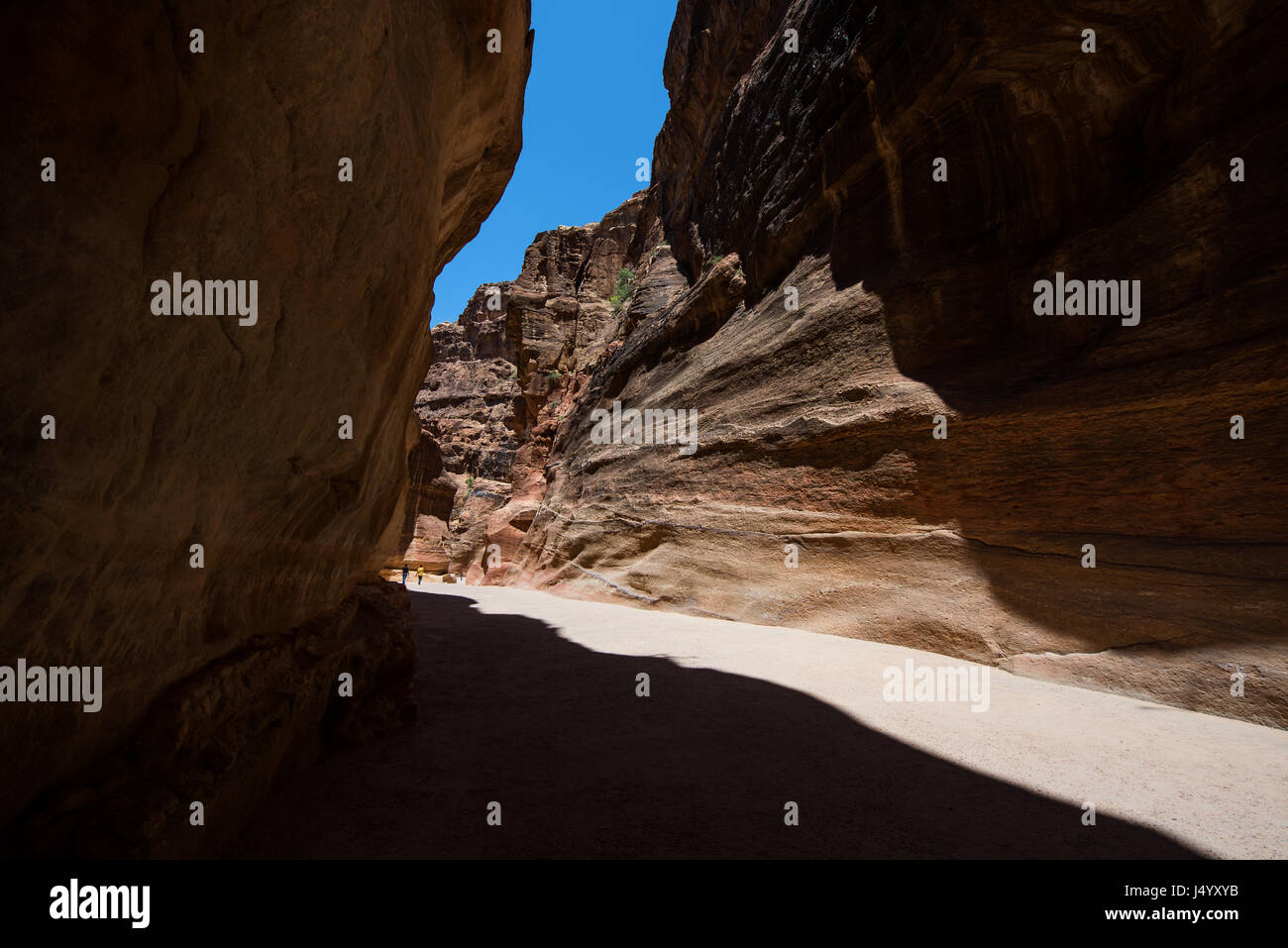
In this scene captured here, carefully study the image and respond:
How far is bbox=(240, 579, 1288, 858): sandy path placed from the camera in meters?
2.37

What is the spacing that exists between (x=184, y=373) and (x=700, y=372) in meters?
11.3

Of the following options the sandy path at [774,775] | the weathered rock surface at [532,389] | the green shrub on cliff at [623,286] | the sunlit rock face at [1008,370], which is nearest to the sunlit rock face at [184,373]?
the sandy path at [774,775]

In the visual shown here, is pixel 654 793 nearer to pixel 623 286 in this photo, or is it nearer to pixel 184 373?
pixel 184 373

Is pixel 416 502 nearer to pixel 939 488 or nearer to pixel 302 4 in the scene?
pixel 939 488

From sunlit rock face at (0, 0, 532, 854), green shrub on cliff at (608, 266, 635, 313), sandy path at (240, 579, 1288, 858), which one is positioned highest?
green shrub on cliff at (608, 266, 635, 313)

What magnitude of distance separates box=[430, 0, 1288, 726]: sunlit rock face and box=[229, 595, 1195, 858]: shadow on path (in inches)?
129

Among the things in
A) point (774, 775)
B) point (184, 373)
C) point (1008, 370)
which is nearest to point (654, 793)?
point (774, 775)

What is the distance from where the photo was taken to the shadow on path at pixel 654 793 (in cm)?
232

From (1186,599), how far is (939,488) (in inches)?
104

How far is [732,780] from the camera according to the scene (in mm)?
2936

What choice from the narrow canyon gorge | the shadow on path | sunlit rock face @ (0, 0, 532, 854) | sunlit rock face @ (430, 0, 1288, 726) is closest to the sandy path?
the shadow on path

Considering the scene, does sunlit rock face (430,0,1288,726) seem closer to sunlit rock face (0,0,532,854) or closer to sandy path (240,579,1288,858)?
sandy path (240,579,1288,858)

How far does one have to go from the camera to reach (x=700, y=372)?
12734 mm

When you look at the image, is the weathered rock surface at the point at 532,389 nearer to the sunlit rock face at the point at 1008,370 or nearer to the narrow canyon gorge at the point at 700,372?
the narrow canyon gorge at the point at 700,372
